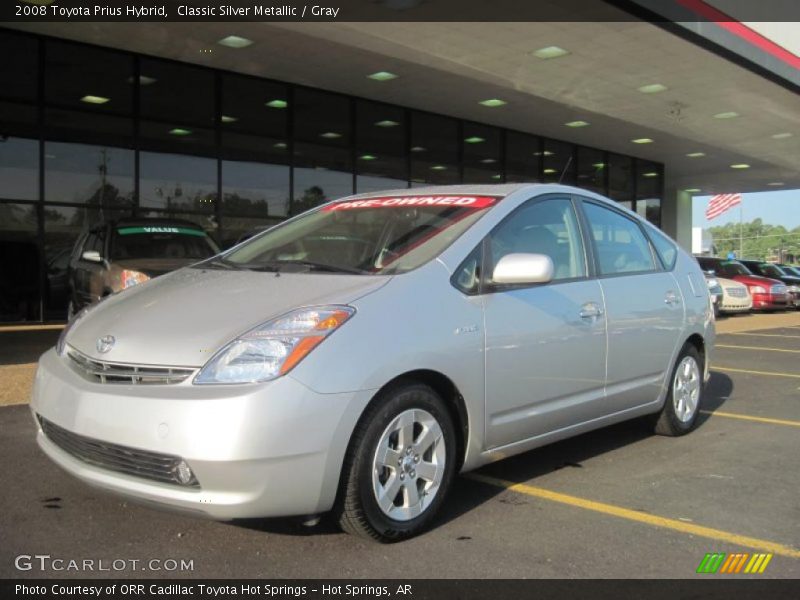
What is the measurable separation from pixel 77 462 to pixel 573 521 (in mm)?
2354

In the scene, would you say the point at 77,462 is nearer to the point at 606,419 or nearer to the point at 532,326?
the point at 532,326

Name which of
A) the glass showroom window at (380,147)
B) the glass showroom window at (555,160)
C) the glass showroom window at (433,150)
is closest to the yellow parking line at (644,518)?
the glass showroom window at (380,147)

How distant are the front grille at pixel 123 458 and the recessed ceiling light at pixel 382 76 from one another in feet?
38.5

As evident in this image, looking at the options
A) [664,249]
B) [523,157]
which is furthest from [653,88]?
[664,249]

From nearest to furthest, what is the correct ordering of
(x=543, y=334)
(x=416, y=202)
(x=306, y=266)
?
(x=306, y=266)
(x=543, y=334)
(x=416, y=202)

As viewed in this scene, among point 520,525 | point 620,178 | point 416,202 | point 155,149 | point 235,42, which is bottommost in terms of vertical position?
point 520,525

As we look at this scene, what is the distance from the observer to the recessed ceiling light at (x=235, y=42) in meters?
11.8

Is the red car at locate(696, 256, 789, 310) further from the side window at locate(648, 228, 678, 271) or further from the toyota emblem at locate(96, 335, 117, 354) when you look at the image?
the toyota emblem at locate(96, 335, 117, 354)

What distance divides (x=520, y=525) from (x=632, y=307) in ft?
5.89

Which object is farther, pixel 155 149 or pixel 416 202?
pixel 155 149

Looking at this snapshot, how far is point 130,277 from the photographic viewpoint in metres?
8.37

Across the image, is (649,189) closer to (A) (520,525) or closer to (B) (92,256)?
(B) (92,256)

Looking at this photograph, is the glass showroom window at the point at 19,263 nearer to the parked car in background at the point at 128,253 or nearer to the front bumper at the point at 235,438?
the parked car in background at the point at 128,253

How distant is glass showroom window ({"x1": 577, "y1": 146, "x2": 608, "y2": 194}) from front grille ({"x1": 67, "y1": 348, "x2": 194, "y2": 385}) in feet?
65.8
